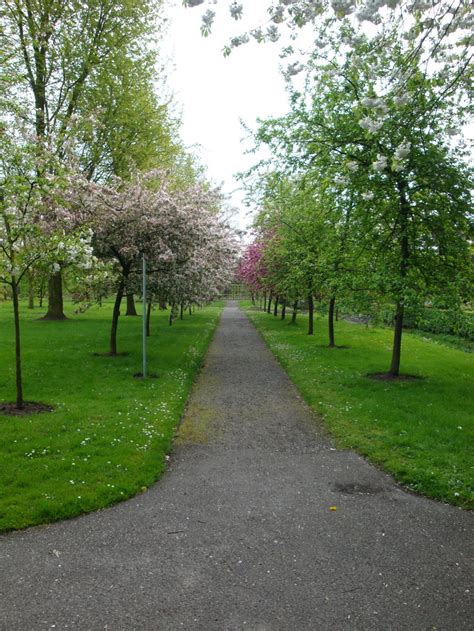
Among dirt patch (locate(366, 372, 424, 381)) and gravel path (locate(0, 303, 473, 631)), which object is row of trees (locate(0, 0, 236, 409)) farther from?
dirt patch (locate(366, 372, 424, 381))

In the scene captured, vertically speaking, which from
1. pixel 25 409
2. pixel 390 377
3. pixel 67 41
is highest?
pixel 67 41

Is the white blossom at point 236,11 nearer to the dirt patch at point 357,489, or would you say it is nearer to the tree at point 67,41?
the dirt patch at point 357,489

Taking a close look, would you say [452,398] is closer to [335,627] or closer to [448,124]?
[448,124]

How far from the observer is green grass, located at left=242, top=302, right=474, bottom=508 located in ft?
19.7

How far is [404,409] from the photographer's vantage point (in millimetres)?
9062

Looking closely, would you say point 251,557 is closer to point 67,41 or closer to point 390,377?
point 390,377

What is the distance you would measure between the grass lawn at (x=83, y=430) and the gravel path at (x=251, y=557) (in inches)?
13.9

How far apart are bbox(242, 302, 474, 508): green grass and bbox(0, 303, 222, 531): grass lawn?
9.98 ft

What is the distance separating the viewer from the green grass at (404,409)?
236 inches

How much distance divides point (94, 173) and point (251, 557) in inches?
889

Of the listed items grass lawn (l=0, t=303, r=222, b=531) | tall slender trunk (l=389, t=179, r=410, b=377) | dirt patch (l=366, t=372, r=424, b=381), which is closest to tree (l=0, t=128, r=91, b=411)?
grass lawn (l=0, t=303, r=222, b=531)

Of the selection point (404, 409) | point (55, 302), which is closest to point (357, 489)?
point (404, 409)

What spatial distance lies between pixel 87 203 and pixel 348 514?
10302 mm

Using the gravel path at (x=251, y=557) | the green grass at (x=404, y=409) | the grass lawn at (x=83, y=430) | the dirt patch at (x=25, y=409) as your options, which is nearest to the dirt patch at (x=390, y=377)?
the green grass at (x=404, y=409)
